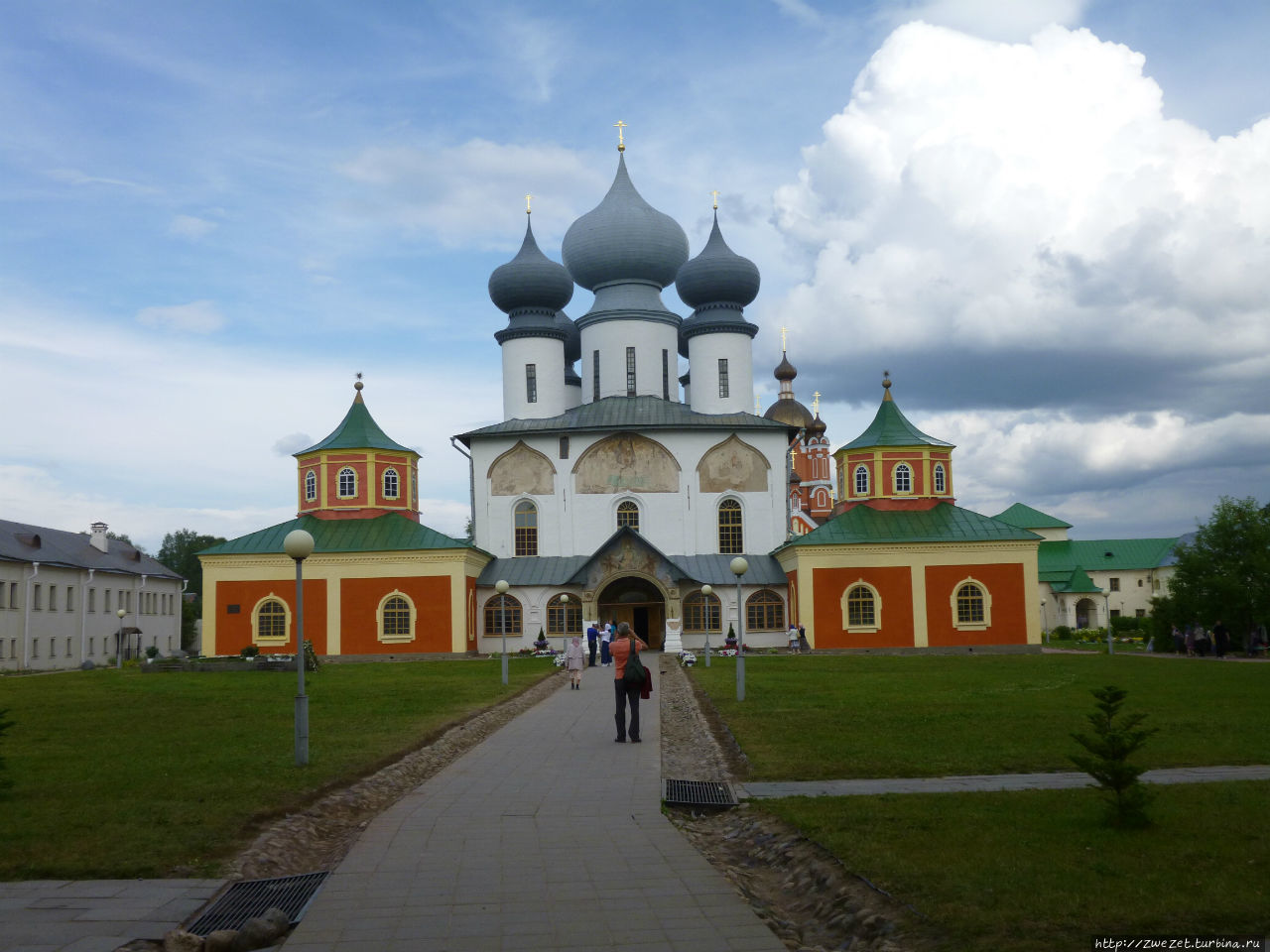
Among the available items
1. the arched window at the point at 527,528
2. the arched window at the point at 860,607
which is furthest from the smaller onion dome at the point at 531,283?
the arched window at the point at 860,607

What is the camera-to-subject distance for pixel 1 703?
866 inches

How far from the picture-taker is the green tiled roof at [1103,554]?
7650 cm

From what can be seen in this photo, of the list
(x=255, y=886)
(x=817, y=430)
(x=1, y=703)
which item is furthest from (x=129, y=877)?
(x=817, y=430)

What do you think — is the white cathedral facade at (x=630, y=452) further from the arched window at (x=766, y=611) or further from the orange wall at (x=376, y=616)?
the orange wall at (x=376, y=616)

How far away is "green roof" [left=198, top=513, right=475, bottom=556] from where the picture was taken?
41.0 m

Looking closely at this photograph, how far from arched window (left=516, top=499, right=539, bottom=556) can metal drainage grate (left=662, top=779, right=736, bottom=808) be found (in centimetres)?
3326

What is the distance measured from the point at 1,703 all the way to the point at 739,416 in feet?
94.4

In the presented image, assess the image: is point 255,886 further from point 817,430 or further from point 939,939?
point 817,430

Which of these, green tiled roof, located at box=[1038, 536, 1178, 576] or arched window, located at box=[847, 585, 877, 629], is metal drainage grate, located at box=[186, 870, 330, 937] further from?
green tiled roof, located at box=[1038, 536, 1178, 576]

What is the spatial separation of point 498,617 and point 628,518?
19.9ft

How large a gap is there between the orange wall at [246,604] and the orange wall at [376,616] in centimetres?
97

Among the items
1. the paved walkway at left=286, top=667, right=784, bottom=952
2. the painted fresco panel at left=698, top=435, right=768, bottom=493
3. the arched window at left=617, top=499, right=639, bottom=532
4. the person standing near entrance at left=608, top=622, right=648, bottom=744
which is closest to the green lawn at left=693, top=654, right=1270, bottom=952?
the paved walkway at left=286, top=667, right=784, bottom=952

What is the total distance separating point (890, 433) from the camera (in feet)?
146

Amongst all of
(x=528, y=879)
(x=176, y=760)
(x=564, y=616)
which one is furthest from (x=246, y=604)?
(x=528, y=879)
